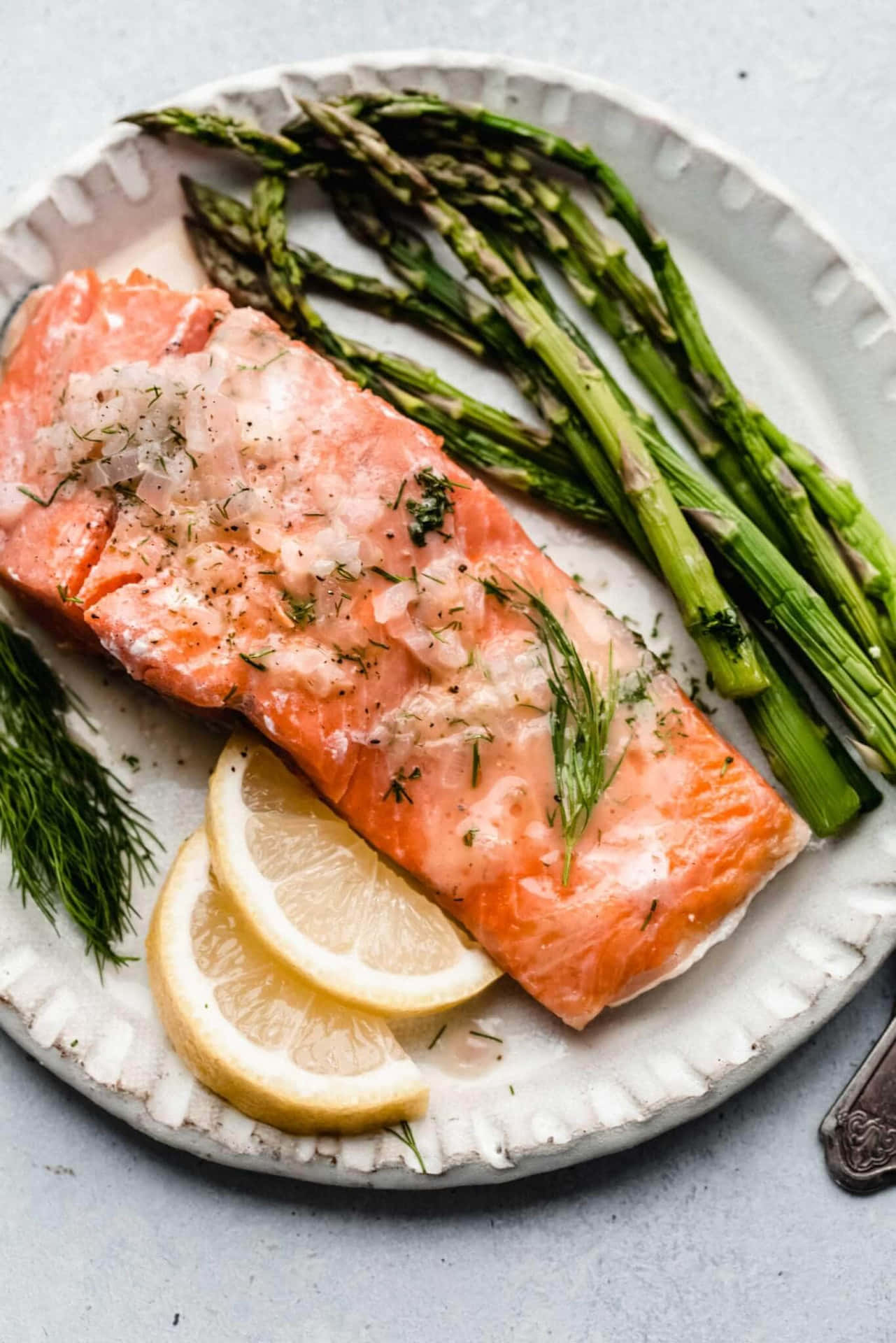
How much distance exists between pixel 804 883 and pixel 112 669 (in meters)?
2.53

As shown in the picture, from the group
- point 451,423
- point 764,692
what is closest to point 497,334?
point 451,423

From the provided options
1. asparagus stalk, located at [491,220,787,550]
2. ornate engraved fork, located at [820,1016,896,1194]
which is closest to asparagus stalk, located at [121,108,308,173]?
asparagus stalk, located at [491,220,787,550]

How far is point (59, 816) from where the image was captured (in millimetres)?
3902

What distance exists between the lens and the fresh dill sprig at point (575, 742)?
11.9 feet

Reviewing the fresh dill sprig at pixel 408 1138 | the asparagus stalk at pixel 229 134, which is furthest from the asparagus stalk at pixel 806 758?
the asparagus stalk at pixel 229 134

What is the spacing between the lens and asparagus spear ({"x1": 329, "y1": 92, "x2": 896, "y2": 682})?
3979 millimetres

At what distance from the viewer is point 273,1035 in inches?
142

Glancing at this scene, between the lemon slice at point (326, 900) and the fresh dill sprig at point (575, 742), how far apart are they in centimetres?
51

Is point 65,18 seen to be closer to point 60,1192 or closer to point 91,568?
point 91,568

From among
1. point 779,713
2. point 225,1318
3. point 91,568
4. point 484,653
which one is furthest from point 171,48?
point 225,1318

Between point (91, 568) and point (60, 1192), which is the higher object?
point (91, 568)

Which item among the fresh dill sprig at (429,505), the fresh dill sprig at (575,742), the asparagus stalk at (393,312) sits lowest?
the fresh dill sprig at (575,742)

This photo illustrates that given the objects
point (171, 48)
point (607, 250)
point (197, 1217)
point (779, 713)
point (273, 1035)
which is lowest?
point (197, 1217)

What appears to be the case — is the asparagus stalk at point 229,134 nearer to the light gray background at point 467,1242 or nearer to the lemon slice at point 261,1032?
the lemon slice at point 261,1032
